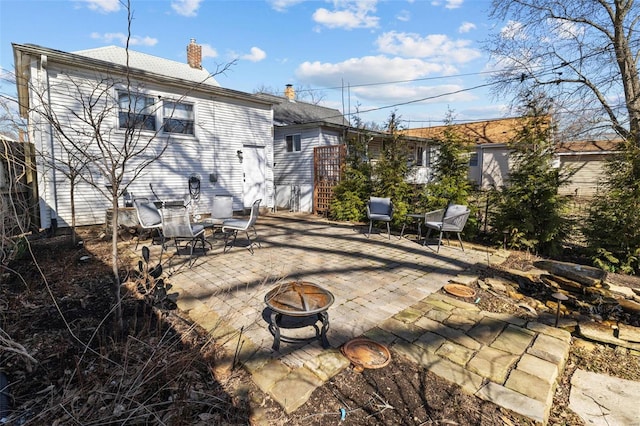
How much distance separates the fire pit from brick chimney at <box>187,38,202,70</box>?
14.9 meters

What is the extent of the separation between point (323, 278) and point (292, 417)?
239cm

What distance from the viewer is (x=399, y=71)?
16125 mm

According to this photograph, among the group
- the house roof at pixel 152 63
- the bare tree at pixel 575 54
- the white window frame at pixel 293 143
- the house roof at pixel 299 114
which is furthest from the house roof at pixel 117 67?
the bare tree at pixel 575 54

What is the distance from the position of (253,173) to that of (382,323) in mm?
8697

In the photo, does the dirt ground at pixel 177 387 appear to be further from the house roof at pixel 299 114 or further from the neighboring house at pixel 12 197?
the house roof at pixel 299 114

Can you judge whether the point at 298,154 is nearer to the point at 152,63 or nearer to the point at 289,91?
the point at 289,91

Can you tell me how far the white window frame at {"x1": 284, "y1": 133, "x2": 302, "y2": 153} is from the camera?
1205cm

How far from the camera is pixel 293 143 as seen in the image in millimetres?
12297

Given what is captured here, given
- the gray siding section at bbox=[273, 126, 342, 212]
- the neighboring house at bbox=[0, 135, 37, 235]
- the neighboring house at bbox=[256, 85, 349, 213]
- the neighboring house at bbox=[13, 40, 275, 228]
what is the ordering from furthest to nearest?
the gray siding section at bbox=[273, 126, 342, 212] < the neighboring house at bbox=[256, 85, 349, 213] < the neighboring house at bbox=[13, 40, 275, 228] < the neighboring house at bbox=[0, 135, 37, 235]

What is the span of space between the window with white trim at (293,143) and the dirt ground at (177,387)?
992 centimetres

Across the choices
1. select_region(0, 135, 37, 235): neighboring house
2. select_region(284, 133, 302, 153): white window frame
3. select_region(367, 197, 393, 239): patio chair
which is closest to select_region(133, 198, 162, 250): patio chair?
select_region(0, 135, 37, 235): neighboring house

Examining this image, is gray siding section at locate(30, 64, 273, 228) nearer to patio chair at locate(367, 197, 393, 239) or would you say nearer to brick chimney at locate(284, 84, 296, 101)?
patio chair at locate(367, 197, 393, 239)

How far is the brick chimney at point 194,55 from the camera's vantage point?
14078mm

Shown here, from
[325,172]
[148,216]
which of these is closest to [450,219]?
[325,172]
